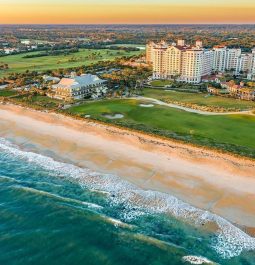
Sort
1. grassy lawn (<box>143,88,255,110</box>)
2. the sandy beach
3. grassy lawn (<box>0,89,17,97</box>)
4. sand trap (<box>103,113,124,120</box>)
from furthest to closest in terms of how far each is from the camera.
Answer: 1. grassy lawn (<box>0,89,17,97</box>)
2. grassy lawn (<box>143,88,255,110</box>)
3. sand trap (<box>103,113,124,120</box>)
4. the sandy beach

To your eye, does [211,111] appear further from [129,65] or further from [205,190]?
[129,65]

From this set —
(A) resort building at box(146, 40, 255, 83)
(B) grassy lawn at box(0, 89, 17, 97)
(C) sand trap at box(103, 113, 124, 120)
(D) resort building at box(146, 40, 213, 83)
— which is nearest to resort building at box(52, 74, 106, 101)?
(B) grassy lawn at box(0, 89, 17, 97)

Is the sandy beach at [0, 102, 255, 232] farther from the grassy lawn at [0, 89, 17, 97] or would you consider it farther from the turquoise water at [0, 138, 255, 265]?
the grassy lawn at [0, 89, 17, 97]

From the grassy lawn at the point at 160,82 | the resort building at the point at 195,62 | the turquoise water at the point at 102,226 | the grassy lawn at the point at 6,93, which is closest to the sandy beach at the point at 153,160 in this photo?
the turquoise water at the point at 102,226

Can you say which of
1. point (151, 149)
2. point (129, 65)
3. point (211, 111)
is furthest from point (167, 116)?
point (129, 65)

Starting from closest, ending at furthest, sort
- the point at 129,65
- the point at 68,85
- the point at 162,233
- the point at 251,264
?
the point at 251,264 → the point at 162,233 → the point at 68,85 → the point at 129,65

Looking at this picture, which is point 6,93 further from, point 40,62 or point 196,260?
point 196,260
